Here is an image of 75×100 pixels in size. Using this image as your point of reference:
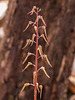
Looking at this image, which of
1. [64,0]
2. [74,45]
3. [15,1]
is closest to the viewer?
[15,1]

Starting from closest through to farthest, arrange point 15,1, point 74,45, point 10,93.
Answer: point 15,1, point 10,93, point 74,45

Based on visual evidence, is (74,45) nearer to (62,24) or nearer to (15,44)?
(62,24)

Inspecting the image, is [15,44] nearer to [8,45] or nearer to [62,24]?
[8,45]

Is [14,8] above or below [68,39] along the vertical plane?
above

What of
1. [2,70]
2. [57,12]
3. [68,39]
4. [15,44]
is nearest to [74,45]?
[68,39]

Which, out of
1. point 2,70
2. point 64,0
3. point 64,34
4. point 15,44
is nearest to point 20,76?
point 2,70

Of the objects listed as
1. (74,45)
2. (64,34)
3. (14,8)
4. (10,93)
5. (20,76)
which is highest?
(14,8)

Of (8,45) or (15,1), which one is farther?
(8,45)

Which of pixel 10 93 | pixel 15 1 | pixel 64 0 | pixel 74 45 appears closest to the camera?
pixel 15 1

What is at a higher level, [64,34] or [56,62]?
[64,34]
